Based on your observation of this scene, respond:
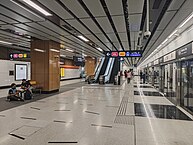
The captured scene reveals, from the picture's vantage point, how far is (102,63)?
19.4m

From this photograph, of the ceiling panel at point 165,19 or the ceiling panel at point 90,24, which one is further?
the ceiling panel at point 90,24

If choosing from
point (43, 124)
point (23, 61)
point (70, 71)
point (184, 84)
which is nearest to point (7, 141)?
point (43, 124)

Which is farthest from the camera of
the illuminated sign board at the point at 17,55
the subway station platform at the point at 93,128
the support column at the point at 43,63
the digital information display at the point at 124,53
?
the digital information display at the point at 124,53

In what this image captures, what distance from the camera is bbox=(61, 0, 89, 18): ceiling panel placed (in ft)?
13.8

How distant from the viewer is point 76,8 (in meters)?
4.59

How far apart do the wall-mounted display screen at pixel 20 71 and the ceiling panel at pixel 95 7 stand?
1117 centimetres

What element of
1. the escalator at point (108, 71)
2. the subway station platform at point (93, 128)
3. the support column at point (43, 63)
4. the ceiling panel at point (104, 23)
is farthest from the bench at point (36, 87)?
the escalator at point (108, 71)

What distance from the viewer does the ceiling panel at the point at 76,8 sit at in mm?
→ 4195

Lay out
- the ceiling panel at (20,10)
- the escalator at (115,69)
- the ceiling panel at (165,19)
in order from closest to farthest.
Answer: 1. the ceiling panel at (20,10)
2. the ceiling panel at (165,19)
3. the escalator at (115,69)

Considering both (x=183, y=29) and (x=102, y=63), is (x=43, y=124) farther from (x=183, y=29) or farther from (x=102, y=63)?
(x=102, y=63)

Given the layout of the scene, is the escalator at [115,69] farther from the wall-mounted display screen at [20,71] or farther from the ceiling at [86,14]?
the ceiling at [86,14]

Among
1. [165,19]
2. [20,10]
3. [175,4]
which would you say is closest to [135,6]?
[175,4]

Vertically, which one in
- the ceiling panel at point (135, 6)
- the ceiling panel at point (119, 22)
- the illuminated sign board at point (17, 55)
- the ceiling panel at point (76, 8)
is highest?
the ceiling panel at point (119, 22)

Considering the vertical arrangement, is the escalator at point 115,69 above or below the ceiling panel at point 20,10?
below
